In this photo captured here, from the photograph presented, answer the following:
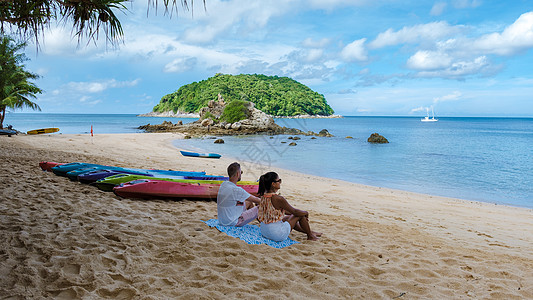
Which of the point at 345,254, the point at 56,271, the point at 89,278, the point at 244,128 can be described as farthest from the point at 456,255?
the point at 244,128

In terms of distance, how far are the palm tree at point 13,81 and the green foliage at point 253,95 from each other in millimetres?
38682

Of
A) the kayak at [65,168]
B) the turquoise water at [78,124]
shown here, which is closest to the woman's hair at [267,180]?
the kayak at [65,168]

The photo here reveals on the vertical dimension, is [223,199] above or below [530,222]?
above

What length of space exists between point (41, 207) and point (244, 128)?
34.9m

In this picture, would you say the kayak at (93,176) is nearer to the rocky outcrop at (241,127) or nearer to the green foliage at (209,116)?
the rocky outcrop at (241,127)

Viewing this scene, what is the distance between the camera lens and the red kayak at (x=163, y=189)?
5.95 m

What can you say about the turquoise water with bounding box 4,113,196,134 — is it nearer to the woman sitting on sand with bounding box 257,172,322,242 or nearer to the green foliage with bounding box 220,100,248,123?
the green foliage with bounding box 220,100,248,123

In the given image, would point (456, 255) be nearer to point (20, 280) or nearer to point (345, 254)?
point (345, 254)

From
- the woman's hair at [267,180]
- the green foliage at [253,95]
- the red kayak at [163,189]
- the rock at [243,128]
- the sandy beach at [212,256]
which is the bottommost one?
the sandy beach at [212,256]

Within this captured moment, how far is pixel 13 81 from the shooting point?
24.1m

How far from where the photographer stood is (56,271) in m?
2.95

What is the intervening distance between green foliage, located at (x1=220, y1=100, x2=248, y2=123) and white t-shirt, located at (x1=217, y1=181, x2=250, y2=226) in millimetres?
37374

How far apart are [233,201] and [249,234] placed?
485mm

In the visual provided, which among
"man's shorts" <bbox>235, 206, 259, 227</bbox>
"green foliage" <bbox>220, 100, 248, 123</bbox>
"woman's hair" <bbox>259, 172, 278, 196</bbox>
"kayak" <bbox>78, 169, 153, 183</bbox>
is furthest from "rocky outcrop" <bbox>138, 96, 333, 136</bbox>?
"woman's hair" <bbox>259, 172, 278, 196</bbox>
